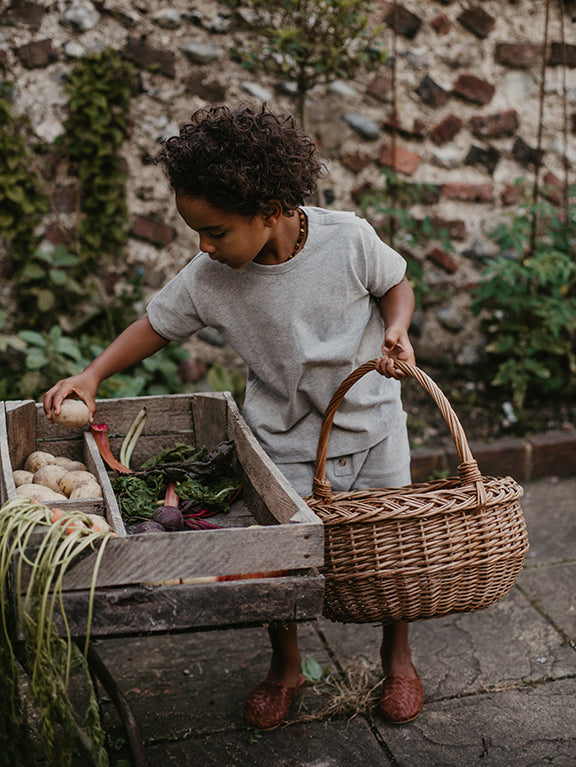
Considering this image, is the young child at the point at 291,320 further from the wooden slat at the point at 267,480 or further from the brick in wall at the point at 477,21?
the brick in wall at the point at 477,21

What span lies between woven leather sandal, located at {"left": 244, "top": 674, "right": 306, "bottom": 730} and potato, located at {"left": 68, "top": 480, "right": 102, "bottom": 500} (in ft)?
2.83

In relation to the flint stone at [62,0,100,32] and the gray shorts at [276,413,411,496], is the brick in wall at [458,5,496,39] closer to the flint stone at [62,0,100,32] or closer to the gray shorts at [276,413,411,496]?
the flint stone at [62,0,100,32]

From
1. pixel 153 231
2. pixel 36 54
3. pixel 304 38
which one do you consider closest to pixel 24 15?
pixel 36 54

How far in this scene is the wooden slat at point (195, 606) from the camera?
1401 millimetres

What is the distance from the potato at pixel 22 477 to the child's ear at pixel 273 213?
87cm

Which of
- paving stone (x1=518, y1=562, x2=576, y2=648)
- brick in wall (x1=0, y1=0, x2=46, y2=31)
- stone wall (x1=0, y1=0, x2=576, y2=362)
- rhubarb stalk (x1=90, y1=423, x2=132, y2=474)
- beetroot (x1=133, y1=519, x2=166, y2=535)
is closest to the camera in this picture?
beetroot (x1=133, y1=519, x2=166, y2=535)

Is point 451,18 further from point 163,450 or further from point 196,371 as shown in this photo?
point 163,450

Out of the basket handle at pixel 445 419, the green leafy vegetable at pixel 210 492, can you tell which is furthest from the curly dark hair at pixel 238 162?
the green leafy vegetable at pixel 210 492

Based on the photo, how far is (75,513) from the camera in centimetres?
145

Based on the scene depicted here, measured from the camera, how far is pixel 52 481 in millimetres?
1848

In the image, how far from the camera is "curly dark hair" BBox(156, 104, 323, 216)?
1.71 m

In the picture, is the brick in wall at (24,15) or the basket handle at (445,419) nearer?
the basket handle at (445,419)

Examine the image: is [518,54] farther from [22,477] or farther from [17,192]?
[22,477]

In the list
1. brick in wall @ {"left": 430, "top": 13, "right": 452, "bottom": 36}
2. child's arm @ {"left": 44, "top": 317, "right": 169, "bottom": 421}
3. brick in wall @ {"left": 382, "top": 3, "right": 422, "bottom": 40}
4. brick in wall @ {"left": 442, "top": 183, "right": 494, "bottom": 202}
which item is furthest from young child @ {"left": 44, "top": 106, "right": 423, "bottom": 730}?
brick in wall @ {"left": 430, "top": 13, "right": 452, "bottom": 36}
